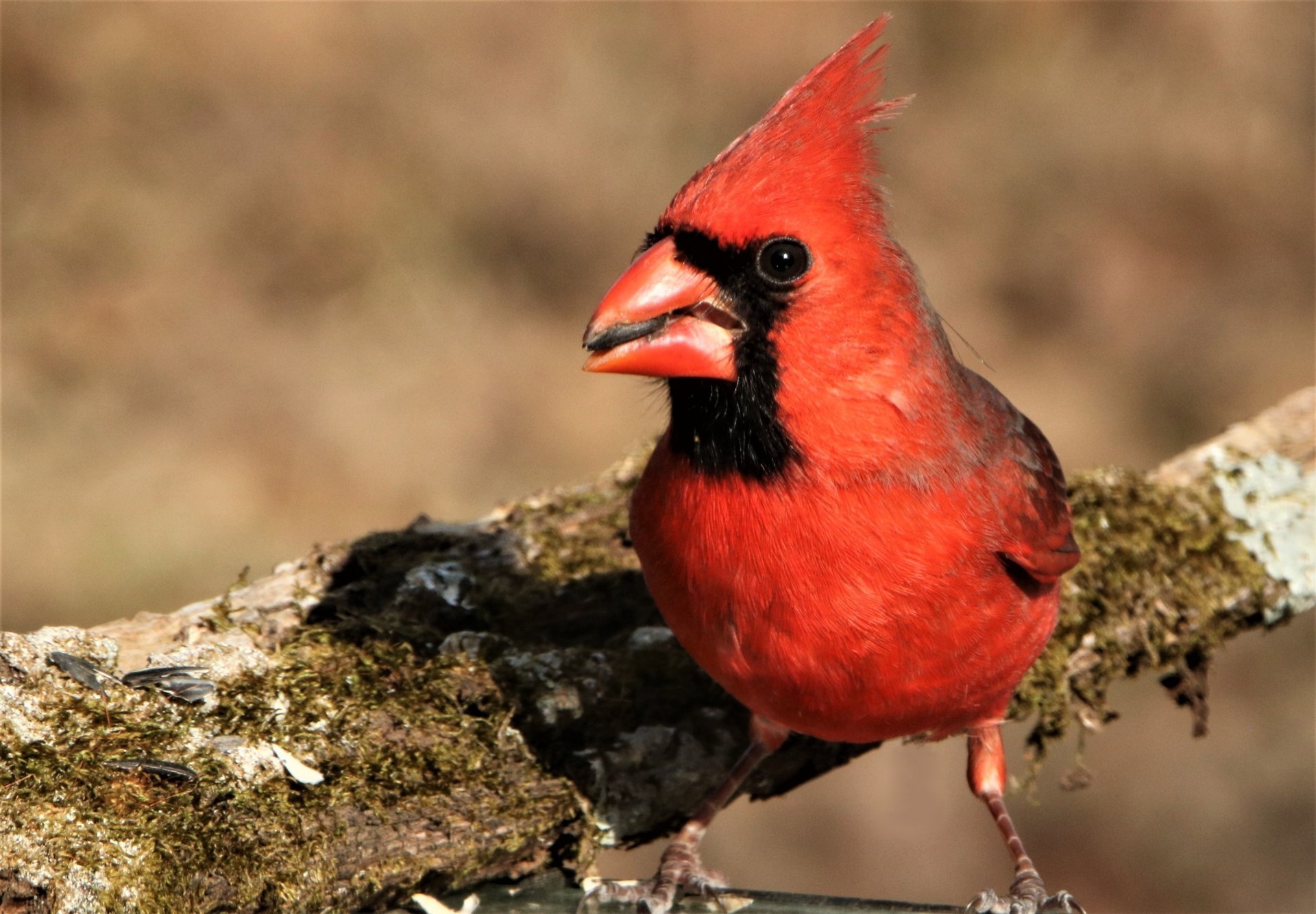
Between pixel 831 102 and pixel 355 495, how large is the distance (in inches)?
160

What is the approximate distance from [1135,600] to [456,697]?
163cm

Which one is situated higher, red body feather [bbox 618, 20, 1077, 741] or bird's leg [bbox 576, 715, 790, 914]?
red body feather [bbox 618, 20, 1077, 741]

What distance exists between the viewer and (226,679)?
2520 millimetres

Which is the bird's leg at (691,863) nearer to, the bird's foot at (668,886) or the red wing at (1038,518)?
the bird's foot at (668,886)

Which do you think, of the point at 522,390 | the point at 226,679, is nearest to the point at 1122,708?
the point at 522,390

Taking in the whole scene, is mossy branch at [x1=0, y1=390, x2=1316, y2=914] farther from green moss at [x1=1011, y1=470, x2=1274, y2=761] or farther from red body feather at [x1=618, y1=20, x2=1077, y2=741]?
red body feather at [x1=618, y1=20, x2=1077, y2=741]

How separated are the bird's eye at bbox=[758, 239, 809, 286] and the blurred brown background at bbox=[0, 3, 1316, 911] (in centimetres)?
362

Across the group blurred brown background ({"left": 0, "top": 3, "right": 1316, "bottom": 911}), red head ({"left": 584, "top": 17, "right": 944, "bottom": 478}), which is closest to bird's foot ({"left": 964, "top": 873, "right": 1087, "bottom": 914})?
red head ({"left": 584, "top": 17, "right": 944, "bottom": 478})

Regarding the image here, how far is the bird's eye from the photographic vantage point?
225 centimetres

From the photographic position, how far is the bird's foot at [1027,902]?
8.85 ft

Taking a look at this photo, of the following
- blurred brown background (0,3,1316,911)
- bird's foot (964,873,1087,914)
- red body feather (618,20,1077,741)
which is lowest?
bird's foot (964,873,1087,914)

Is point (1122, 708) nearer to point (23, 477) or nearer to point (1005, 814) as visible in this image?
point (1005, 814)

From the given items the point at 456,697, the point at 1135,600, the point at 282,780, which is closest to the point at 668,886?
the point at 456,697

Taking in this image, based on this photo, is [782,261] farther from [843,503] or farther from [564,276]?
[564,276]
